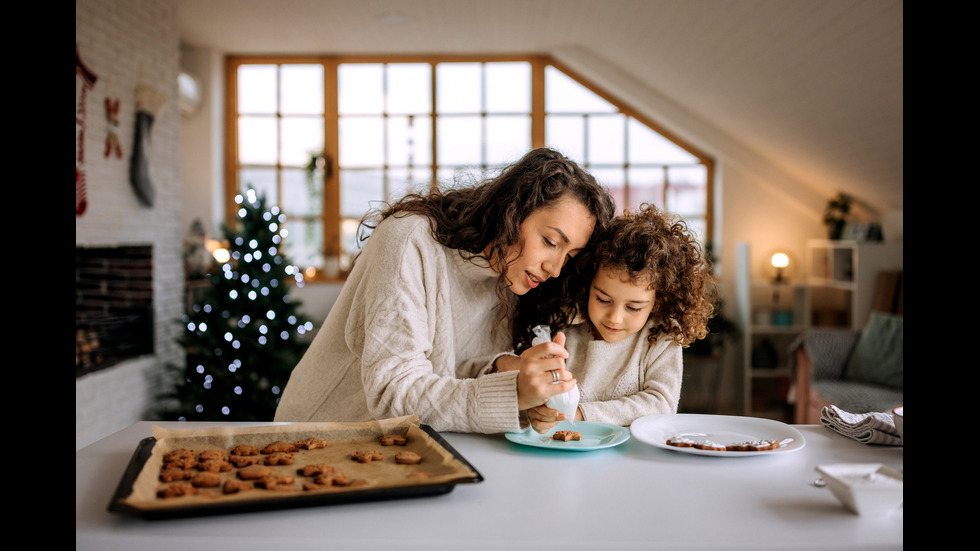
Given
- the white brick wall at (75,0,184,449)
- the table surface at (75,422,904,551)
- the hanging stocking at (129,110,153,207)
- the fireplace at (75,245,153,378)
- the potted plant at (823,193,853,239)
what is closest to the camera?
the table surface at (75,422,904,551)

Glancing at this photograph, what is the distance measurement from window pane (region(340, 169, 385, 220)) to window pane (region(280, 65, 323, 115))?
1.76 ft

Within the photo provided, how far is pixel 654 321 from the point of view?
5.68ft

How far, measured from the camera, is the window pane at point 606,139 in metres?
5.82

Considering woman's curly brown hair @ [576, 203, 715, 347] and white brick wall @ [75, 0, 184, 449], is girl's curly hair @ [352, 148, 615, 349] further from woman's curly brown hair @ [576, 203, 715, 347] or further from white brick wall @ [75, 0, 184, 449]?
white brick wall @ [75, 0, 184, 449]

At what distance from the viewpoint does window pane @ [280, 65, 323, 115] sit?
5.72 metres

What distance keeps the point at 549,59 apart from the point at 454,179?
164 inches

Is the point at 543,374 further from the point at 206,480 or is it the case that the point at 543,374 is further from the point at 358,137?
the point at 358,137

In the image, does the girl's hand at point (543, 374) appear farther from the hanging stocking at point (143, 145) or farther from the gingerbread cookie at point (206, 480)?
the hanging stocking at point (143, 145)

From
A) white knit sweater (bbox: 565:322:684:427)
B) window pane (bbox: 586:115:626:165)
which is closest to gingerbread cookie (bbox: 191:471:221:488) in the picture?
white knit sweater (bbox: 565:322:684:427)

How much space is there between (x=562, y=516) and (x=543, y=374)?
0.35 meters

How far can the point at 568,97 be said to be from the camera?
578 cm
